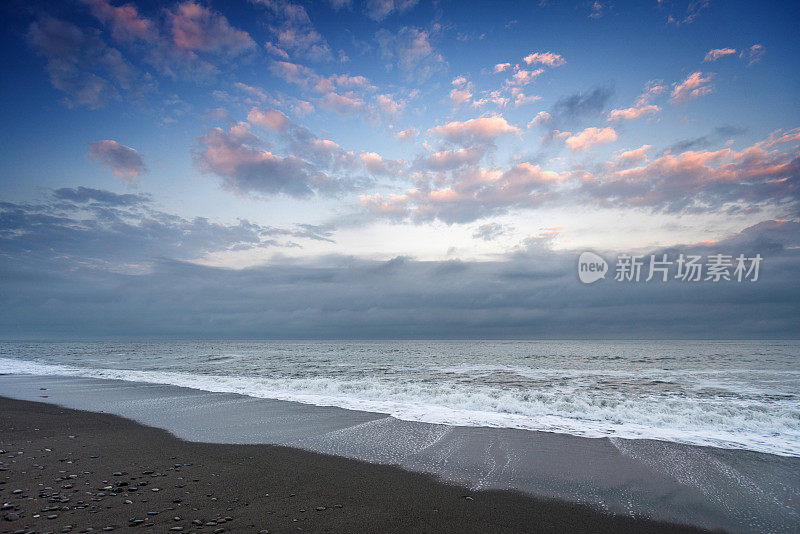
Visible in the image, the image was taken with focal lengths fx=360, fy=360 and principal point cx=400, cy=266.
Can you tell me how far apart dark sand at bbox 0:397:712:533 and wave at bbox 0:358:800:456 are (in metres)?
4.87

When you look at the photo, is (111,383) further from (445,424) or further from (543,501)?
(543,501)

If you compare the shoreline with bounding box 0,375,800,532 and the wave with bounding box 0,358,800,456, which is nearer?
the shoreline with bounding box 0,375,800,532

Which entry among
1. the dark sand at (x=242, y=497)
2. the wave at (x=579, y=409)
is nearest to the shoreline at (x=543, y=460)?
the dark sand at (x=242, y=497)

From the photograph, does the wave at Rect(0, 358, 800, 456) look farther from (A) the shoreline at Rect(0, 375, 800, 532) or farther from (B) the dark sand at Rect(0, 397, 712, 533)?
(B) the dark sand at Rect(0, 397, 712, 533)

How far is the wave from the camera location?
9.38 meters

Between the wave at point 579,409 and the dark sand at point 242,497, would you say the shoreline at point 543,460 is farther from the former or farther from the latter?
the wave at point 579,409

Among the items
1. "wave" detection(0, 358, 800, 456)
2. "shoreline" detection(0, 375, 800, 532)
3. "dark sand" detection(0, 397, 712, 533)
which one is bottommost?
"wave" detection(0, 358, 800, 456)

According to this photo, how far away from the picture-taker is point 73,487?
17.3ft

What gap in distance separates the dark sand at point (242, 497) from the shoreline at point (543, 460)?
0.53m

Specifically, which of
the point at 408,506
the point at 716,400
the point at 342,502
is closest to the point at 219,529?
the point at 342,502

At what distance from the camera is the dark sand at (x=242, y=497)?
14.4 feet

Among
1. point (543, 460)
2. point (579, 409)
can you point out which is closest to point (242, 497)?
point (543, 460)

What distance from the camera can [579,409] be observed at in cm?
1235

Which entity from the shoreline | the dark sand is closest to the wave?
the shoreline
